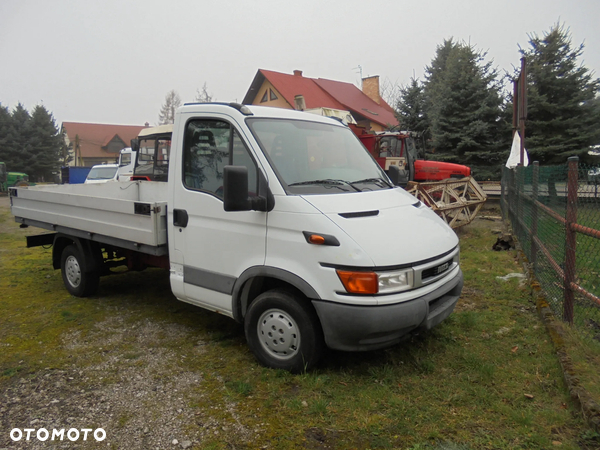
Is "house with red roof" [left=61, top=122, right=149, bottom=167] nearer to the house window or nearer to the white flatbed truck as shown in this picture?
the house window

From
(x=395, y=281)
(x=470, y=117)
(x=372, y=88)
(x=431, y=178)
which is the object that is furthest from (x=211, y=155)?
(x=372, y=88)

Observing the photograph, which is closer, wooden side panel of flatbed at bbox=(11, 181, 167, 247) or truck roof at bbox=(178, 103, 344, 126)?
truck roof at bbox=(178, 103, 344, 126)

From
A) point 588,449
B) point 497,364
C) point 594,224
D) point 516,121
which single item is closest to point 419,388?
point 497,364

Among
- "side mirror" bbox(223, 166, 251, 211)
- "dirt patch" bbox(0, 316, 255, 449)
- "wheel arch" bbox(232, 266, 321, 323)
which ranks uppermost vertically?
→ "side mirror" bbox(223, 166, 251, 211)

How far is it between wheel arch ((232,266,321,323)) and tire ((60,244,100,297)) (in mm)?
2910

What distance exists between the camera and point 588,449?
272 cm

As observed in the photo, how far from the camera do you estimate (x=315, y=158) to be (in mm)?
4125

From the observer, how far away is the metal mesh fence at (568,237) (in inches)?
159

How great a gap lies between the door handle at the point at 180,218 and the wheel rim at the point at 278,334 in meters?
1.24

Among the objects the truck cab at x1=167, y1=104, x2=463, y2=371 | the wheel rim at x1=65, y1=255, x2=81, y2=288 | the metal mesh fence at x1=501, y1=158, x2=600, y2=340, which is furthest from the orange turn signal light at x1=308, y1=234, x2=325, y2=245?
the wheel rim at x1=65, y1=255, x2=81, y2=288

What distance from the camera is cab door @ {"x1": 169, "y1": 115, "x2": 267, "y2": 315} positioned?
3848 millimetres

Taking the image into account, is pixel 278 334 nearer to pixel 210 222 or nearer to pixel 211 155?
pixel 210 222

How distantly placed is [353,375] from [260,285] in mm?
1117

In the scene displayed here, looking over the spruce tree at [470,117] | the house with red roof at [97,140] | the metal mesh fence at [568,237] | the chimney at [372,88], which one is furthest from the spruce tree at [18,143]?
the metal mesh fence at [568,237]
